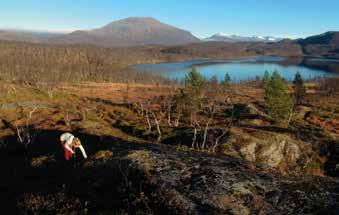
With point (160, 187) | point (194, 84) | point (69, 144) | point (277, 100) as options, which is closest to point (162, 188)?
point (160, 187)

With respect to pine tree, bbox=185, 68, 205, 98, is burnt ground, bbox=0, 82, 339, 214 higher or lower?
higher

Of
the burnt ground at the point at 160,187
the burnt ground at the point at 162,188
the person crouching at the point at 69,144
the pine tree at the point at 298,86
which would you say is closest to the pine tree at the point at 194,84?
the pine tree at the point at 298,86

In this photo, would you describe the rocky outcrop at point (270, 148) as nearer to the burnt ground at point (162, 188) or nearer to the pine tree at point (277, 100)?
the burnt ground at point (162, 188)

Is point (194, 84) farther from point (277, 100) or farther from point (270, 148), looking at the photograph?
point (270, 148)

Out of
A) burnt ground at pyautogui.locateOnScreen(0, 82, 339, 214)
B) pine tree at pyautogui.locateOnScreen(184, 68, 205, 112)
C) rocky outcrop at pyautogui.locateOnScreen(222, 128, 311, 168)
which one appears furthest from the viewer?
pine tree at pyautogui.locateOnScreen(184, 68, 205, 112)

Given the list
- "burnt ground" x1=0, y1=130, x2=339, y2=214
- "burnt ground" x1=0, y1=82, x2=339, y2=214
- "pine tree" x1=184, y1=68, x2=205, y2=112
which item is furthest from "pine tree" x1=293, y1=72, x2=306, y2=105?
"burnt ground" x1=0, y1=130, x2=339, y2=214

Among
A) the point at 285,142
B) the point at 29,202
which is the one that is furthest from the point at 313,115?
the point at 29,202

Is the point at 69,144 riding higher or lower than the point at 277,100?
higher

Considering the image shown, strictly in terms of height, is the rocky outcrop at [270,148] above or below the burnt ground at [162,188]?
below

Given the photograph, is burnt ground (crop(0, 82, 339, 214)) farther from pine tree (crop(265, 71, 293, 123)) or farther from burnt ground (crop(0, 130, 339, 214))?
pine tree (crop(265, 71, 293, 123))

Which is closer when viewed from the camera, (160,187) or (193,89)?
(160,187)

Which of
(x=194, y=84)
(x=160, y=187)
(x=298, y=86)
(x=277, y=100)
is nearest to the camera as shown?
(x=160, y=187)

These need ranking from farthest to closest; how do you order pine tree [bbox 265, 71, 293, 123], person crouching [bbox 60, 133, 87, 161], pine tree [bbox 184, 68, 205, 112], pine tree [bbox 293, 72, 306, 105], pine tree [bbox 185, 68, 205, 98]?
1. pine tree [bbox 293, 72, 306, 105]
2. pine tree [bbox 185, 68, 205, 98]
3. pine tree [bbox 184, 68, 205, 112]
4. pine tree [bbox 265, 71, 293, 123]
5. person crouching [bbox 60, 133, 87, 161]

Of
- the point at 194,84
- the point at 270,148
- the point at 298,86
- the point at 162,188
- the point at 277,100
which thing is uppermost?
the point at 162,188
